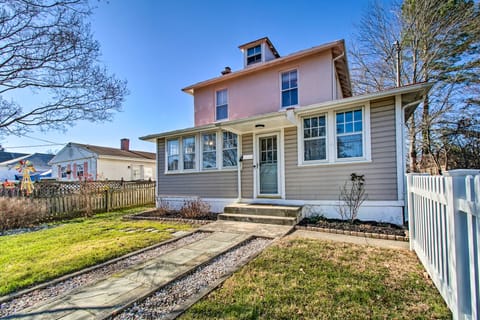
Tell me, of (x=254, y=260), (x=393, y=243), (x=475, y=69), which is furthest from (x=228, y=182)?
(x=475, y=69)

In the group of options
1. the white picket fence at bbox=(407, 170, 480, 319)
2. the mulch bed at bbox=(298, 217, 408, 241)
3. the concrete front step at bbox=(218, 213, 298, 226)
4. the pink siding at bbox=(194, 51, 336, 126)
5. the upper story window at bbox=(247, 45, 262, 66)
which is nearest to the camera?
the white picket fence at bbox=(407, 170, 480, 319)

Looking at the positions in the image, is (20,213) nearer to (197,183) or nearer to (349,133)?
(197,183)

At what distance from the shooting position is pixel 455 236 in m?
1.68

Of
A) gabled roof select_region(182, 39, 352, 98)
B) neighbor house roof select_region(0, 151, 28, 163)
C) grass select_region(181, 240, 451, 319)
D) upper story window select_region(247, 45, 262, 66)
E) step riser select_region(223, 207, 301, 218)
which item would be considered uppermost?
upper story window select_region(247, 45, 262, 66)

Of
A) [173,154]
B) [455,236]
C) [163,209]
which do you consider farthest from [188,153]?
[455,236]

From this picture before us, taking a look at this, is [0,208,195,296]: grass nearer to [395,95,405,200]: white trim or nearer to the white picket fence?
the white picket fence

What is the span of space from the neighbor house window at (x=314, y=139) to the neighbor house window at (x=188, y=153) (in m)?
4.31

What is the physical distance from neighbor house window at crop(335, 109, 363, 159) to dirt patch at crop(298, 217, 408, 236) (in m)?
1.72

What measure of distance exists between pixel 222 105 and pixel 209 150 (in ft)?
8.71

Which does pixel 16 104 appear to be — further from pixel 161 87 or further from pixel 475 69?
pixel 475 69

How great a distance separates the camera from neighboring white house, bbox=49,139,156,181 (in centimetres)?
1769

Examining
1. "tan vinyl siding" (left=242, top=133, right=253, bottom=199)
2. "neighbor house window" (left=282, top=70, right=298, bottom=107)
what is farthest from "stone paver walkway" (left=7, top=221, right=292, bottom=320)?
"neighbor house window" (left=282, top=70, right=298, bottom=107)

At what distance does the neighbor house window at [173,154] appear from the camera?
29.3ft

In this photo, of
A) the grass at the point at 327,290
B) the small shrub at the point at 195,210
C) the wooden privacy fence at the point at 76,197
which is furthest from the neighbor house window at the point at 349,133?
the wooden privacy fence at the point at 76,197
